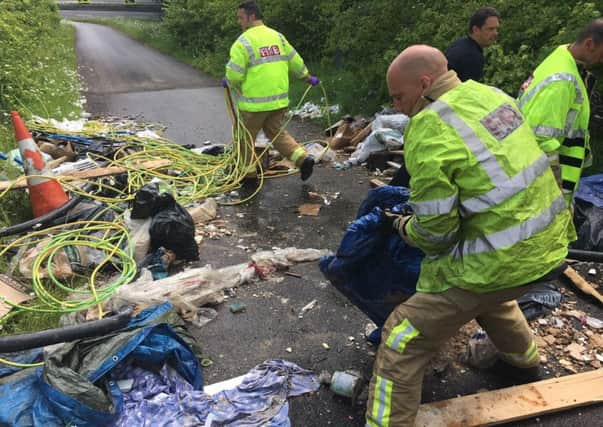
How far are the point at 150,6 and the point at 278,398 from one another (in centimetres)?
3539

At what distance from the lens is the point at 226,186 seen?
576 cm

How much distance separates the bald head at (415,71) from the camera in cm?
210

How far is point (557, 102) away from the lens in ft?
10.2

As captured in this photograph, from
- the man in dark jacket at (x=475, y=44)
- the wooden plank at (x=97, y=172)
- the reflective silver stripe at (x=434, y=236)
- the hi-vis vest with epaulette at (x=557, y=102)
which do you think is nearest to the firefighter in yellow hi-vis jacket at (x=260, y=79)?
the wooden plank at (x=97, y=172)

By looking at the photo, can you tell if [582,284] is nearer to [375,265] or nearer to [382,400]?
[375,265]

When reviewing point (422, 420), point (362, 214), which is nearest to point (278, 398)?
point (422, 420)

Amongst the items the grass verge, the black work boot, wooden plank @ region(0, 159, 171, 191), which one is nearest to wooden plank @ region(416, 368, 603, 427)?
the grass verge

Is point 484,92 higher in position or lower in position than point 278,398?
higher

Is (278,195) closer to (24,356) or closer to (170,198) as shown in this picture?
(170,198)

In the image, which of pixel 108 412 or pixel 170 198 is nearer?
pixel 108 412

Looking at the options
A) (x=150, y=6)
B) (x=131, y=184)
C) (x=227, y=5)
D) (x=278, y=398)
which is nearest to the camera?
(x=278, y=398)

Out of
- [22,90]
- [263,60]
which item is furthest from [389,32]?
[22,90]

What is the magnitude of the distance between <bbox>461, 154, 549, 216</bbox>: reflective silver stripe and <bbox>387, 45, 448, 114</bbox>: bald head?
Answer: 534 mm

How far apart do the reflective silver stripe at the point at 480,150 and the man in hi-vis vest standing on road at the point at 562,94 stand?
4.66 ft
